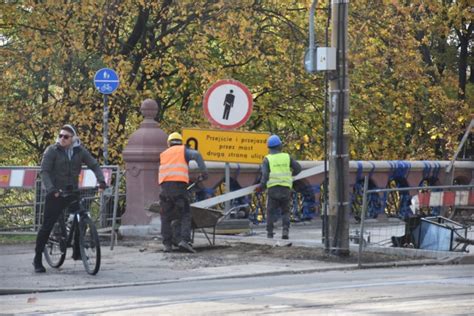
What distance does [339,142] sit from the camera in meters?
15.5

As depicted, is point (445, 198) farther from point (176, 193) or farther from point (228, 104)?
point (176, 193)

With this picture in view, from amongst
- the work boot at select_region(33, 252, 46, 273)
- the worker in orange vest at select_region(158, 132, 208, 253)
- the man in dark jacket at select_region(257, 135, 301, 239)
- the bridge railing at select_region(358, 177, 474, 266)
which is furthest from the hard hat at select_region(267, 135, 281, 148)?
the work boot at select_region(33, 252, 46, 273)

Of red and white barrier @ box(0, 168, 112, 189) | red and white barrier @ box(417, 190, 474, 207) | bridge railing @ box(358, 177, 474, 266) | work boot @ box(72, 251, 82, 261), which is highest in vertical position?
red and white barrier @ box(0, 168, 112, 189)

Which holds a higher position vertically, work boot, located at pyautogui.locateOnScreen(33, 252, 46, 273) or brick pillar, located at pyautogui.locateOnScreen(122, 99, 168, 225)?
brick pillar, located at pyautogui.locateOnScreen(122, 99, 168, 225)

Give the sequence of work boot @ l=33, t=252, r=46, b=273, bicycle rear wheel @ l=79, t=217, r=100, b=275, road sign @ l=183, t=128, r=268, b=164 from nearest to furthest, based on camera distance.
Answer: bicycle rear wheel @ l=79, t=217, r=100, b=275
work boot @ l=33, t=252, r=46, b=273
road sign @ l=183, t=128, r=268, b=164

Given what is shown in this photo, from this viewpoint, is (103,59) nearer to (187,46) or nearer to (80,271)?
(187,46)

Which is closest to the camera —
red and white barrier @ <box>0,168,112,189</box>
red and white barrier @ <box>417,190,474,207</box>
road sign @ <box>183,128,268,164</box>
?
red and white barrier @ <box>417,190,474,207</box>

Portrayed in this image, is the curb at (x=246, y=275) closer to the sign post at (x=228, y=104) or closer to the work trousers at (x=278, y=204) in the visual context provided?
the work trousers at (x=278, y=204)

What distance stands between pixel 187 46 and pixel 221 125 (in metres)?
8.58

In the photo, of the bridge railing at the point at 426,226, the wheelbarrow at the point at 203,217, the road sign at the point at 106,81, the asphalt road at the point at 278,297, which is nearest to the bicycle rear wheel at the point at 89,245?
the asphalt road at the point at 278,297

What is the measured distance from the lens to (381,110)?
31.0m

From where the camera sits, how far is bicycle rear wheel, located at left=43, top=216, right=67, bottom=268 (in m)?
14.4

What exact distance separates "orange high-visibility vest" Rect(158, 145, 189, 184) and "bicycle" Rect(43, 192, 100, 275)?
2059 mm

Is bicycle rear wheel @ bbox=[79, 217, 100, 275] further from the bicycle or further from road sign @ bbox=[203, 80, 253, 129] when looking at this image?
road sign @ bbox=[203, 80, 253, 129]
